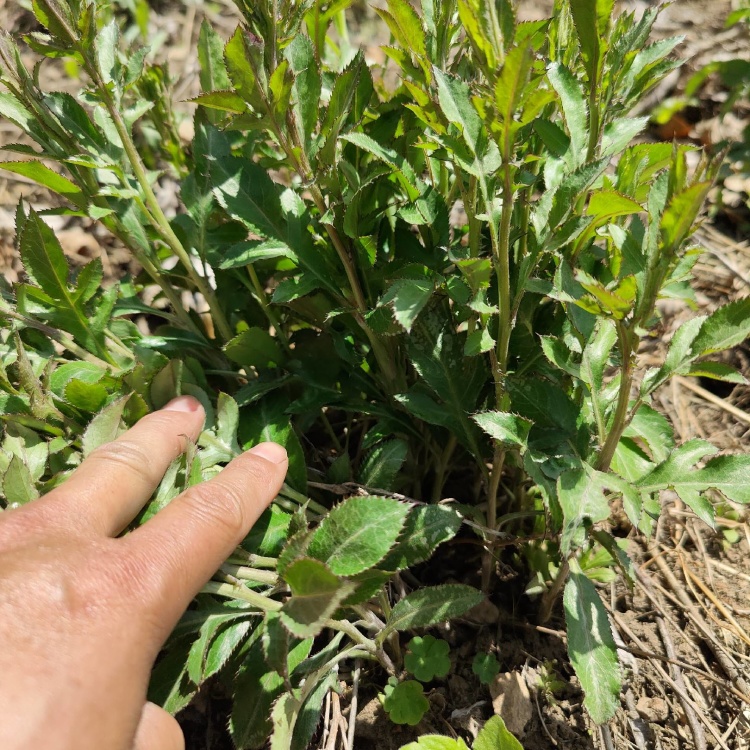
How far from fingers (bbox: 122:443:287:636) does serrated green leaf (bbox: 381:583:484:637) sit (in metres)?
0.40

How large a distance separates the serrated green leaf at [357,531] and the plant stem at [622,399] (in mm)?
403

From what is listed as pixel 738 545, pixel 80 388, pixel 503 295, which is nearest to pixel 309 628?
pixel 503 295

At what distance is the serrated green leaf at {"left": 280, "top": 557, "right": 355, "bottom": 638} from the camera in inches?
39.7

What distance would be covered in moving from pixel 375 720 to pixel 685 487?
100 cm

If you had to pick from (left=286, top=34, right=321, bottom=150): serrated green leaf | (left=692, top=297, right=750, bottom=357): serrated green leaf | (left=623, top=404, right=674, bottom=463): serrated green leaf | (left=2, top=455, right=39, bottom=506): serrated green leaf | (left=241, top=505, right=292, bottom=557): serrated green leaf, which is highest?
(left=286, top=34, right=321, bottom=150): serrated green leaf

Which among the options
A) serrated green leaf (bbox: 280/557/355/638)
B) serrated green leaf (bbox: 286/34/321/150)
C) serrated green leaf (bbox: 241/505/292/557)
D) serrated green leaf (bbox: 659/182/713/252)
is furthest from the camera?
serrated green leaf (bbox: 241/505/292/557)

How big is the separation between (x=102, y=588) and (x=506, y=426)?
785 mm

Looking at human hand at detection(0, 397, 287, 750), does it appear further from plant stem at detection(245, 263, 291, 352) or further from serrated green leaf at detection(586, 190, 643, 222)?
serrated green leaf at detection(586, 190, 643, 222)

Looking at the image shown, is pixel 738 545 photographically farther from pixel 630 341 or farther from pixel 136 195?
pixel 136 195

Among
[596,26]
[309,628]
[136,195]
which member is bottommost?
[309,628]

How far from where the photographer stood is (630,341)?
3.51 ft

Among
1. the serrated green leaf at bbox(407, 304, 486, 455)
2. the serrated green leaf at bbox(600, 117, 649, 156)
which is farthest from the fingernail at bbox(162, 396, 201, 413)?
the serrated green leaf at bbox(600, 117, 649, 156)

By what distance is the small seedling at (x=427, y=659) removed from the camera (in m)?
1.60

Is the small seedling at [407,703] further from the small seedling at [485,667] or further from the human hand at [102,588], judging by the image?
the human hand at [102,588]
